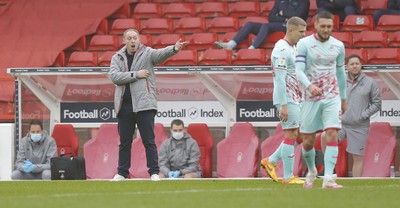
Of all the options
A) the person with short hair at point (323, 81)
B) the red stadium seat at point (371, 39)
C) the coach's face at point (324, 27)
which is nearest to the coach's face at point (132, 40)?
the person with short hair at point (323, 81)

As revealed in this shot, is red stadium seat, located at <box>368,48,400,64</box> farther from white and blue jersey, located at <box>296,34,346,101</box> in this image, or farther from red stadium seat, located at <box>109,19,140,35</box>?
white and blue jersey, located at <box>296,34,346,101</box>

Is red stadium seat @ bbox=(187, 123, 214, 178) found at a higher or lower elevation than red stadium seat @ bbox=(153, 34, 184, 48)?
lower

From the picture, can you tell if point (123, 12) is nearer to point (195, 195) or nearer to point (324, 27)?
point (324, 27)

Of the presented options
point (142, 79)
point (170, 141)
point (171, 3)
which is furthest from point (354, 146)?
point (171, 3)

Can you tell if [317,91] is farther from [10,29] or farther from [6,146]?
[10,29]

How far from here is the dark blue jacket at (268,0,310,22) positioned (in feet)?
69.1

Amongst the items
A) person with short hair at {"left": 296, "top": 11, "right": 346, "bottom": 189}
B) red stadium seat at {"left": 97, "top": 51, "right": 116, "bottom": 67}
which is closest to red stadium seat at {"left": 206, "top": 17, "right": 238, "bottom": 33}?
red stadium seat at {"left": 97, "top": 51, "right": 116, "bottom": 67}

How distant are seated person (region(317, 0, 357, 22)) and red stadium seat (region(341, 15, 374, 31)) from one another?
16.2 inches

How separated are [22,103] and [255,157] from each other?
4193 mm

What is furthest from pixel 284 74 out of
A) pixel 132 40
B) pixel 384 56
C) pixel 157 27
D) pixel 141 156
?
pixel 157 27

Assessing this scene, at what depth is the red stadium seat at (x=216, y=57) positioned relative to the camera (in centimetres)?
2072

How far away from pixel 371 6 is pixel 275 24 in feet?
7.68

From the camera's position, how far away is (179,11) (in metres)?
23.2

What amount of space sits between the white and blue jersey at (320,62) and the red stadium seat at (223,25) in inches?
360
